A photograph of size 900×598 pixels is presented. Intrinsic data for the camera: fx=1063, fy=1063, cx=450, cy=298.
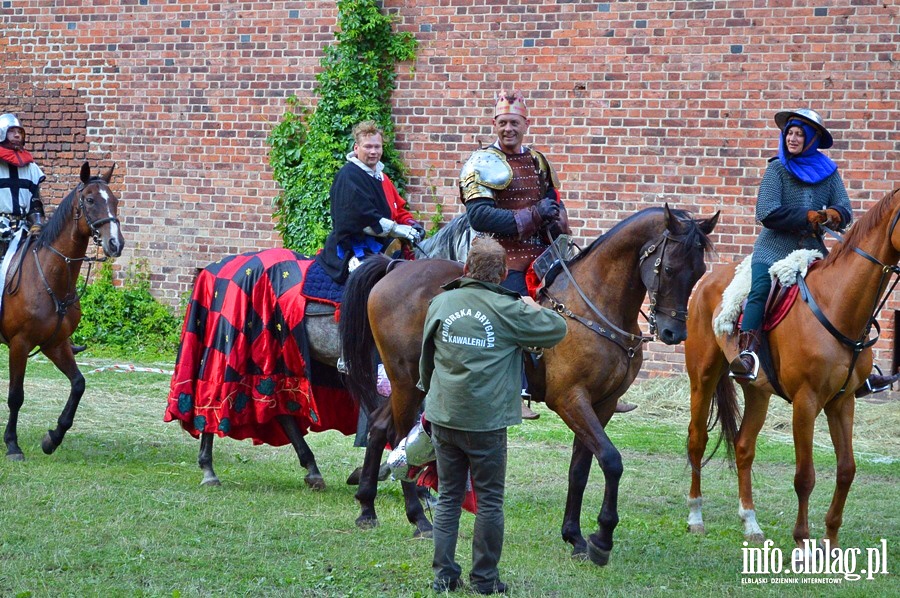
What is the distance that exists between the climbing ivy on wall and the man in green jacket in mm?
7661

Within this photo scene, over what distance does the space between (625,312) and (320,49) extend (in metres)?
8.07

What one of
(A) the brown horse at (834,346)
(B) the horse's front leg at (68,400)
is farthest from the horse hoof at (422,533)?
(B) the horse's front leg at (68,400)

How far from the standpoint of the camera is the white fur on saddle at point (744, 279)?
21.5ft

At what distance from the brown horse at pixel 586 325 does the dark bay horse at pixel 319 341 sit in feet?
2.90

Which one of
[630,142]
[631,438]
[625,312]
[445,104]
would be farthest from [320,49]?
[625,312]

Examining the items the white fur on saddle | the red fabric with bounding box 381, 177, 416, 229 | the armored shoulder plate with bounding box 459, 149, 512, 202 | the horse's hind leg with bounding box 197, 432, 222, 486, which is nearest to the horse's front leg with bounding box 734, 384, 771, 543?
the white fur on saddle

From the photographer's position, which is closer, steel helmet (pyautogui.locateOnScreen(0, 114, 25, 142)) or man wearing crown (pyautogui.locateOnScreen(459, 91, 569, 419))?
man wearing crown (pyautogui.locateOnScreen(459, 91, 569, 419))

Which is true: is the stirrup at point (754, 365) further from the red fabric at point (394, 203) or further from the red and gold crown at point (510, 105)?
the red fabric at point (394, 203)

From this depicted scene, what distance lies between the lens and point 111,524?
20.0ft

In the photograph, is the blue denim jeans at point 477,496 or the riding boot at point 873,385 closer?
the blue denim jeans at point 477,496

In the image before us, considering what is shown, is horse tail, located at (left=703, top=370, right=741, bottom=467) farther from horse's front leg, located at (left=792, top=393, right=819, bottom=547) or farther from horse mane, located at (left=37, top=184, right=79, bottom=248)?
horse mane, located at (left=37, top=184, right=79, bottom=248)

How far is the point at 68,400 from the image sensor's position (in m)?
8.52

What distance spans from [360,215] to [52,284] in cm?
290

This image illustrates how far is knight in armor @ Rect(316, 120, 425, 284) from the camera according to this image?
736 centimetres
